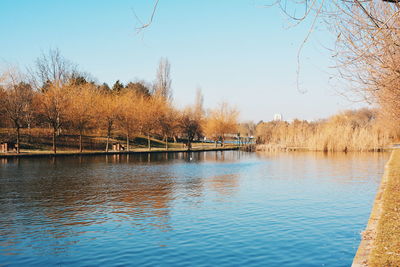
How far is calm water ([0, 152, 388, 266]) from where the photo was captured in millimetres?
8961

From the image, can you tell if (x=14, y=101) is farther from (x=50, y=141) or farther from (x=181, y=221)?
(x=181, y=221)

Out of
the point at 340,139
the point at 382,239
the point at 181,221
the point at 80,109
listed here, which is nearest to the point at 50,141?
the point at 80,109

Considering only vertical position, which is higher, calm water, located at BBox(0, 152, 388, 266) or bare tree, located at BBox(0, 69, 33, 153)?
bare tree, located at BBox(0, 69, 33, 153)

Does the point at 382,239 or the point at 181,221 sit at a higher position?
the point at 382,239

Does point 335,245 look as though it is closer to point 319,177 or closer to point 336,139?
point 319,177

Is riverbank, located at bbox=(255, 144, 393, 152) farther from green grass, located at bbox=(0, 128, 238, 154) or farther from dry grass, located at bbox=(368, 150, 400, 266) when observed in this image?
dry grass, located at bbox=(368, 150, 400, 266)

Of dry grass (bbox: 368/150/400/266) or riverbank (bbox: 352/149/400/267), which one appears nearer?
dry grass (bbox: 368/150/400/266)

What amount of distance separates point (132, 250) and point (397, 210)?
7037 mm

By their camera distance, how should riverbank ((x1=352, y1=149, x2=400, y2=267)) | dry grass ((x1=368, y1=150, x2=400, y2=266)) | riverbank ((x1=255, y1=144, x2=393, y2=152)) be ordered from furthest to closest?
riverbank ((x1=255, y1=144, x2=393, y2=152)) < riverbank ((x1=352, y1=149, x2=400, y2=267)) < dry grass ((x1=368, y1=150, x2=400, y2=266))

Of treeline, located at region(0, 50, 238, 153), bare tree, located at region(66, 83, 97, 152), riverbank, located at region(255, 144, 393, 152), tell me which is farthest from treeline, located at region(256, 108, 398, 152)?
bare tree, located at region(66, 83, 97, 152)

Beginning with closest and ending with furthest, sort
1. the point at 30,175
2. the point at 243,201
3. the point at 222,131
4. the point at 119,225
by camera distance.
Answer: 1. the point at 119,225
2. the point at 243,201
3. the point at 30,175
4. the point at 222,131

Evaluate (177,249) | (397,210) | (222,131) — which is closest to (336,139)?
(222,131)

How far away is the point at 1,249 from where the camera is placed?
365 inches

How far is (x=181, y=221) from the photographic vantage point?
482 inches
